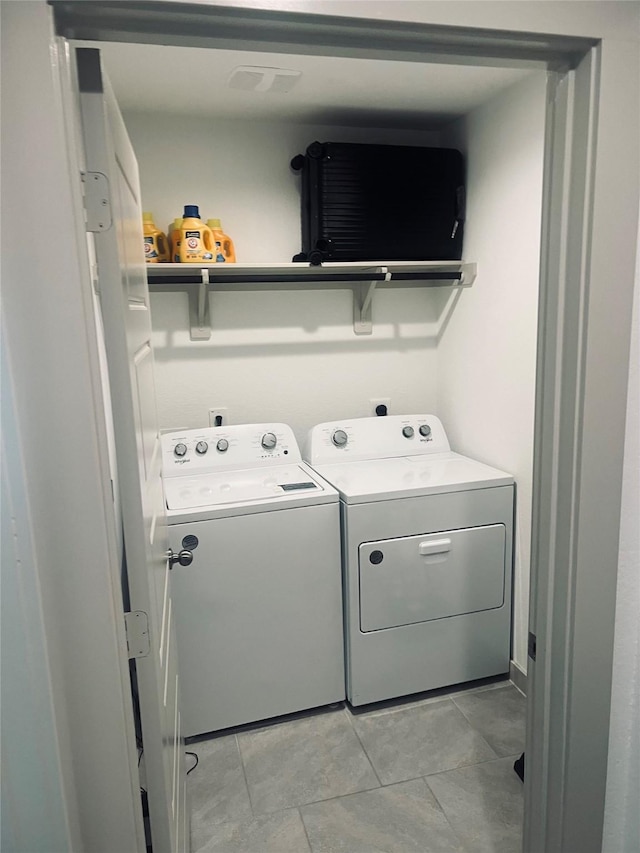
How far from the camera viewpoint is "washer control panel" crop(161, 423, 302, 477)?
94.8 inches

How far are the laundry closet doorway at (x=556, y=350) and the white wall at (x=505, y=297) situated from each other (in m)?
1.11

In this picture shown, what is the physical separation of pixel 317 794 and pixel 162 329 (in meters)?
1.87

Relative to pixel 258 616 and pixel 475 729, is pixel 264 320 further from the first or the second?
pixel 475 729

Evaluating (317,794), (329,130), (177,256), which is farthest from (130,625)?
(329,130)

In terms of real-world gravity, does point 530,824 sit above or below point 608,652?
below

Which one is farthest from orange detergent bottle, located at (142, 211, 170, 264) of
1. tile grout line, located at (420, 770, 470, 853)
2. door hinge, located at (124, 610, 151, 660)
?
tile grout line, located at (420, 770, 470, 853)

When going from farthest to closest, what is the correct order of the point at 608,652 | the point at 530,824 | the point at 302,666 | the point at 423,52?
the point at 302,666 → the point at 530,824 → the point at 608,652 → the point at 423,52

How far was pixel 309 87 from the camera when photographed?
6.97ft

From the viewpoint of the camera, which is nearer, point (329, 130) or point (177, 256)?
point (177, 256)

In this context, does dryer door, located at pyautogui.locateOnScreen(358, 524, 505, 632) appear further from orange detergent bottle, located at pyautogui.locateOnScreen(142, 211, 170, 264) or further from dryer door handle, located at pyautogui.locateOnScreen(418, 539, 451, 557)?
orange detergent bottle, located at pyautogui.locateOnScreen(142, 211, 170, 264)

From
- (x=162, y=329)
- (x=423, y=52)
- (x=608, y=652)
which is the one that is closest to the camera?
(x=423, y=52)

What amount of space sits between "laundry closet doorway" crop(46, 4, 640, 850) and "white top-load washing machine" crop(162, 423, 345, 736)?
41.1 inches

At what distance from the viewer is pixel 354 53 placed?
0.92 meters

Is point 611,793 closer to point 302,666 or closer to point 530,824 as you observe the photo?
point 530,824
